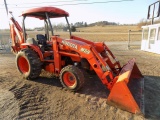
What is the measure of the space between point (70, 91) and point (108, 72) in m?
1.33

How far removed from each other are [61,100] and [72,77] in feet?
2.41

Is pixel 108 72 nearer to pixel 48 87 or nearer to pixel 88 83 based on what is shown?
pixel 88 83

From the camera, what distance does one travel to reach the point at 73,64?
16.9ft

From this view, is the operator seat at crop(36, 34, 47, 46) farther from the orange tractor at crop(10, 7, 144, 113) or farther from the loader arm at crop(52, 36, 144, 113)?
the loader arm at crop(52, 36, 144, 113)

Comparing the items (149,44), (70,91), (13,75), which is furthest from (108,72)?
(149,44)

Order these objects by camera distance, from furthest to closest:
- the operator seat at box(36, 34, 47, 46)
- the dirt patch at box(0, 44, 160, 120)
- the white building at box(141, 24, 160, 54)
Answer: the white building at box(141, 24, 160, 54)
the operator seat at box(36, 34, 47, 46)
the dirt patch at box(0, 44, 160, 120)

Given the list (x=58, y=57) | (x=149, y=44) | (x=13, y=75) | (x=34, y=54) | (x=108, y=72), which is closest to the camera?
(x=108, y=72)

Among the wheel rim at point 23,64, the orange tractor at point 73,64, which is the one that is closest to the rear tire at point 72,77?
the orange tractor at point 73,64

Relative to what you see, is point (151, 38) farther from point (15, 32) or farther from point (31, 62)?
point (31, 62)

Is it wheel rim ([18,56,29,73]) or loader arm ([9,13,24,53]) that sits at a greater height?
loader arm ([9,13,24,53])

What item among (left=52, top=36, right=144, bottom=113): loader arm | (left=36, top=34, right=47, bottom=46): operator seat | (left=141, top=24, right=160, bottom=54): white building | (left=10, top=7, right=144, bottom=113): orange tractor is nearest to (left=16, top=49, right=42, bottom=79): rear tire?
(left=10, top=7, right=144, bottom=113): orange tractor

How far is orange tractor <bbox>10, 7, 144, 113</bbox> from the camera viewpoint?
357 cm

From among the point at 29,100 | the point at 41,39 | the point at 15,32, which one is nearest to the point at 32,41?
the point at 41,39

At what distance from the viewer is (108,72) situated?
13.2 ft
